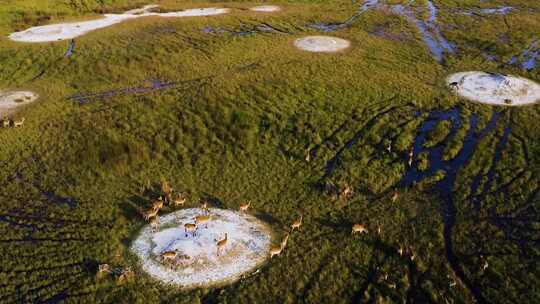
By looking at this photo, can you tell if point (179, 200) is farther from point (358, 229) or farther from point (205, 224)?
point (358, 229)

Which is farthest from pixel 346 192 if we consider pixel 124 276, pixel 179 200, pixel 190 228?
pixel 124 276

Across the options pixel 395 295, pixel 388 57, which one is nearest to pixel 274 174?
pixel 395 295

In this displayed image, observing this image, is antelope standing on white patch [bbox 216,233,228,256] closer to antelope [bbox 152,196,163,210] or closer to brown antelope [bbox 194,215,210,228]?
brown antelope [bbox 194,215,210,228]

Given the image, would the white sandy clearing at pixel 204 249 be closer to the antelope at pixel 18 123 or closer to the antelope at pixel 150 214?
the antelope at pixel 150 214

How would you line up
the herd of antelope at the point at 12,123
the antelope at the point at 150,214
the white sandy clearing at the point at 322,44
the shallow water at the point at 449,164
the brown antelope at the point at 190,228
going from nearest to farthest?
the shallow water at the point at 449,164 < the brown antelope at the point at 190,228 < the antelope at the point at 150,214 < the herd of antelope at the point at 12,123 < the white sandy clearing at the point at 322,44

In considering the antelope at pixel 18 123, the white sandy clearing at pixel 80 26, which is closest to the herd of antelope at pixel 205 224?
the antelope at pixel 18 123

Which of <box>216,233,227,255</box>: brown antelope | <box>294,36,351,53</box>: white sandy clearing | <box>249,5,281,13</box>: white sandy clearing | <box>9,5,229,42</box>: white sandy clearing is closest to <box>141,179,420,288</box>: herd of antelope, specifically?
<box>216,233,227,255</box>: brown antelope
